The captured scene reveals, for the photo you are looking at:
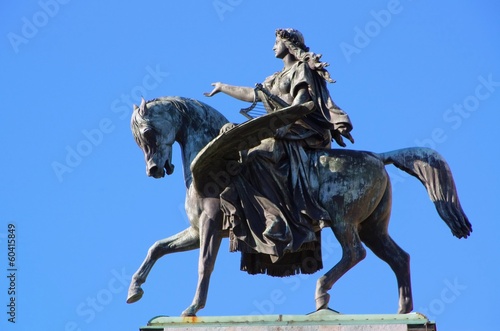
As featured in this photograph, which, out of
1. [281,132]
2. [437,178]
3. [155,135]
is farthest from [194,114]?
[437,178]

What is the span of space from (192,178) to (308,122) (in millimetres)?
1931

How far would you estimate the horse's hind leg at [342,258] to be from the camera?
25.2 metres

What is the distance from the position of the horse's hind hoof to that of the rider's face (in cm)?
413

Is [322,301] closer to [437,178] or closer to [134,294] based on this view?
[437,178]

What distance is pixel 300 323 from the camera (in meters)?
24.6

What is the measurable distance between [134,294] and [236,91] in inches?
141

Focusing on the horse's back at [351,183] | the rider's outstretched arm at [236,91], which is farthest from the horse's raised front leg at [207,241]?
the rider's outstretched arm at [236,91]

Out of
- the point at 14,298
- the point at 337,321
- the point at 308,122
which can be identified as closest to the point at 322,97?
the point at 308,122

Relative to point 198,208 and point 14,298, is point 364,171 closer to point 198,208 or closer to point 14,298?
point 198,208

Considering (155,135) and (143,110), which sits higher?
(143,110)

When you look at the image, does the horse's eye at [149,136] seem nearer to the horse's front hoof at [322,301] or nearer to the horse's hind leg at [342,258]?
the horse's hind leg at [342,258]

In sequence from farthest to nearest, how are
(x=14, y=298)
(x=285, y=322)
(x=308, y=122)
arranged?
(x=14, y=298), (x=308, y=122), (x=285, y=322)

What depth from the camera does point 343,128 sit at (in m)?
26.4

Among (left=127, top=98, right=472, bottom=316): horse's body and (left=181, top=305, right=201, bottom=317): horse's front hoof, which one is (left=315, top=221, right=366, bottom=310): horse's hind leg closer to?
(left=127, top=98, right=472, bottom=316): horse's body
